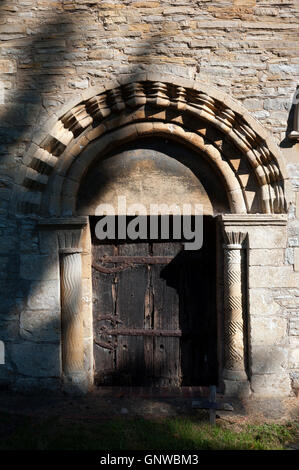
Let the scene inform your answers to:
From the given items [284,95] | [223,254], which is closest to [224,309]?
[223,254]

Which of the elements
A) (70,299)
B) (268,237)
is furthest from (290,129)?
(70,299)

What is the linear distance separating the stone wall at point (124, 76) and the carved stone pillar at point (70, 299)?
0.08 meters

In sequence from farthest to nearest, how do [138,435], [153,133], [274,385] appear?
[153,133] < [274,385] < [138,435]

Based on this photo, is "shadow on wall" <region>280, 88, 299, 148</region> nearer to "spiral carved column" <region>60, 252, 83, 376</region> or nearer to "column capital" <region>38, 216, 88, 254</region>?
"column capital" <region>38, 216, 88, 254</region>

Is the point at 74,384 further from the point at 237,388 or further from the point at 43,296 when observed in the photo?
the point at 237,388

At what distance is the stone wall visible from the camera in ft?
13.2

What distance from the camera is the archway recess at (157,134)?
13.1 feet

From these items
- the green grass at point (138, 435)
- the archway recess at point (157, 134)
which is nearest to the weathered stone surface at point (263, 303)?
the archway recess at point (157, 134)

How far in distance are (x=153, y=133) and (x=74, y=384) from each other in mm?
2612

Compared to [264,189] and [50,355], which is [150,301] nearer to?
[50,355]

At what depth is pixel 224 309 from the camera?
13.8 ft

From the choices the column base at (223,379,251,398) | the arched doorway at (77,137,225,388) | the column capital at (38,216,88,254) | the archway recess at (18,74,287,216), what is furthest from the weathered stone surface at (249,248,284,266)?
the column capital at (38,216,88,254)

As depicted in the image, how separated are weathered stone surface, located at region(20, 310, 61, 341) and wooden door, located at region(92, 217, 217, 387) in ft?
1.70

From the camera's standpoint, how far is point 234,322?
13.3ft
